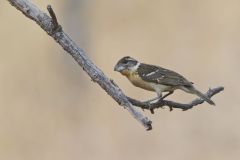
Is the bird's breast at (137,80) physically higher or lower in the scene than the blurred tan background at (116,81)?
lower

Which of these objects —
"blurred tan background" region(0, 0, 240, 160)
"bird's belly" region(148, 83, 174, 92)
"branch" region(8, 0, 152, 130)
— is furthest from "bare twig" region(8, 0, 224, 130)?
"blurred tan background" region(0, 0, 240, 160)

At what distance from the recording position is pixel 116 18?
13203mm

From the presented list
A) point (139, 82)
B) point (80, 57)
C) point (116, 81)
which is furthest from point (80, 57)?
point (116, 81)

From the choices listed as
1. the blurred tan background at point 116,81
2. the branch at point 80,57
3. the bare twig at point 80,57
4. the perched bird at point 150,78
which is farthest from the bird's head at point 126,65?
the blurred tan background at point 116,81

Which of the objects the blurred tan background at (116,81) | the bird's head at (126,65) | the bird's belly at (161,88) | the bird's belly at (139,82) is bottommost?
the bird's belly at (161,88)

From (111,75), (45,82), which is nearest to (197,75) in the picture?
(111,75)

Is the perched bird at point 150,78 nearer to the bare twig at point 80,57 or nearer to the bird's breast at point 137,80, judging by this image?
the bird's breast at point 137,80

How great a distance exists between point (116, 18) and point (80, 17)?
0.67 m

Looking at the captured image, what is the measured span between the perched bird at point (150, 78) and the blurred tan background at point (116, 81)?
6569mm

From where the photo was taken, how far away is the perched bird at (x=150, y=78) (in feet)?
8.63

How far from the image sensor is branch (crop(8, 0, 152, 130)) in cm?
230

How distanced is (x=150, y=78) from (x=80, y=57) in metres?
0.41

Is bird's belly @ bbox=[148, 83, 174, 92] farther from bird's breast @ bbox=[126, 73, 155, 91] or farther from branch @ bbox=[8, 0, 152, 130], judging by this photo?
branch @ bbox=[8, 0, 152, 130]

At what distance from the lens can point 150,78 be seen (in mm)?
2686
